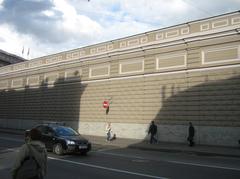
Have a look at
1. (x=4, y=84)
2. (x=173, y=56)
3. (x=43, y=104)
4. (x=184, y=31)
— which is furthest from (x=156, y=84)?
(x=4, y=84)

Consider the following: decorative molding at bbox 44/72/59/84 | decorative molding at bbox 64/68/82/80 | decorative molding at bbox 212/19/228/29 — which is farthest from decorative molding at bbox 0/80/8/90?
decorative molding at bbox 212/19/228/29

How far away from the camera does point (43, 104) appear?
39.5 m

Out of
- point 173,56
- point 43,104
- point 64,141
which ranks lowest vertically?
point 64,141

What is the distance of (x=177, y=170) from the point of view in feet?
39.9

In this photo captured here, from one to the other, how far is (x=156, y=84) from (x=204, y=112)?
16.7 ft

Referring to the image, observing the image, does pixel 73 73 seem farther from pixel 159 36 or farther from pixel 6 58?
pixel 6 58

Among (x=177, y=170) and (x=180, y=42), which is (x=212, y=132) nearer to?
(x=180, y=42)

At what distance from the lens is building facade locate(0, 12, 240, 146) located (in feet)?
75.5

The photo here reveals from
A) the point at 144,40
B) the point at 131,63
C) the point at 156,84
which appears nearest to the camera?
the point at 156,84

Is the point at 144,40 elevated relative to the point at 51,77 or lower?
elevated

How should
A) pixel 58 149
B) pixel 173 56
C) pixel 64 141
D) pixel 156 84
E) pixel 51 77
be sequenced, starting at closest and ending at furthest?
pixel 64 141 < pixel 58 149 < pixel 173 56 < pixel 156 84 < pixel 51 77

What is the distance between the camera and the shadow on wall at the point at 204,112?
73.5 feet

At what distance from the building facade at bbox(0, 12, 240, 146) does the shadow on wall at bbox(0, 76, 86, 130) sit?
112 millimetres

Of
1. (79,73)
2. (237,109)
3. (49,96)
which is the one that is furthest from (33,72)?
(237,109)
